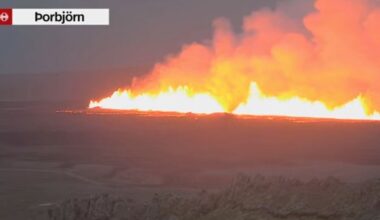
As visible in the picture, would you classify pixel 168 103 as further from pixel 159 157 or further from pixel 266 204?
pixel 266 204

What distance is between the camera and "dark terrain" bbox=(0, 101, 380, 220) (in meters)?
34.7

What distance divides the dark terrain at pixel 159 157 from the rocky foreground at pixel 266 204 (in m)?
2.57

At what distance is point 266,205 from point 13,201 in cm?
1757

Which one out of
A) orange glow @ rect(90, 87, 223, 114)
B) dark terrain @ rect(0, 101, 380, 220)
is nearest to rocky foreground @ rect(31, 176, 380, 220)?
dark terrain @ rect(0, 101, 380, 220)

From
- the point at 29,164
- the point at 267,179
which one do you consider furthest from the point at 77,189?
the point at 267,179

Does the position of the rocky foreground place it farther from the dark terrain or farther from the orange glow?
the orange glow

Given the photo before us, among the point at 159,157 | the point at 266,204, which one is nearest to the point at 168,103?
the point at 159,157

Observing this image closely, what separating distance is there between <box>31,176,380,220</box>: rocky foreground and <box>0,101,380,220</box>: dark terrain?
257 cm

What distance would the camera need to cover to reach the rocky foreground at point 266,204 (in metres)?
15.1

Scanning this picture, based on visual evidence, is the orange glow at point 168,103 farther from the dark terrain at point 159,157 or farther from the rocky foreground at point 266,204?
the rocky foreground at point 266,204

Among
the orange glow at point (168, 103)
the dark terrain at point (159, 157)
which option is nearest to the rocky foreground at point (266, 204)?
the dark terrain at point (159, 157)

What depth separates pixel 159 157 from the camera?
5028 cm

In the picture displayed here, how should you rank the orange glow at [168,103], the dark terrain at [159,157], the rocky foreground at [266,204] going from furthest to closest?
the orange glow at [168,103]
the dark terrain at [159,157]
the rocky foreground at [266,204]

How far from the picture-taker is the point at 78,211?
2084cm
